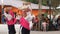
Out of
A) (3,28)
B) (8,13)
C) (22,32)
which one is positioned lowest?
(3,28)

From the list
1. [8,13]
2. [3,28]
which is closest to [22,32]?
[8,13]

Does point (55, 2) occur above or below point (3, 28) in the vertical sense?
above

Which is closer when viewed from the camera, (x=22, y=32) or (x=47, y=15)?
(x=22, y=32)

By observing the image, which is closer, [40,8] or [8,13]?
[8,13]

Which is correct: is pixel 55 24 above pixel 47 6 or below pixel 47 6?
below

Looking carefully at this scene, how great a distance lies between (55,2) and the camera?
15.1 metres

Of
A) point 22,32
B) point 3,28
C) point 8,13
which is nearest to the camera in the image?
point 22,32

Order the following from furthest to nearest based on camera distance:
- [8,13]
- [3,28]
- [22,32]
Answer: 1. [3,28]
2. [8,13]
3. [22,32]

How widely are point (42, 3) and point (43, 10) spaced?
19.2 inches

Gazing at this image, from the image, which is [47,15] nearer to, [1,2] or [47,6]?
[47,6]

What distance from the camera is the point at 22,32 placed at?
24.4 feet

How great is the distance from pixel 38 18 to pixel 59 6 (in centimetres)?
166

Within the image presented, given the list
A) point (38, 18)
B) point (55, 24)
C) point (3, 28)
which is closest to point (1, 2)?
point (3, 28)

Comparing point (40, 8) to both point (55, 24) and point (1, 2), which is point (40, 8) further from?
point (1, 2)
